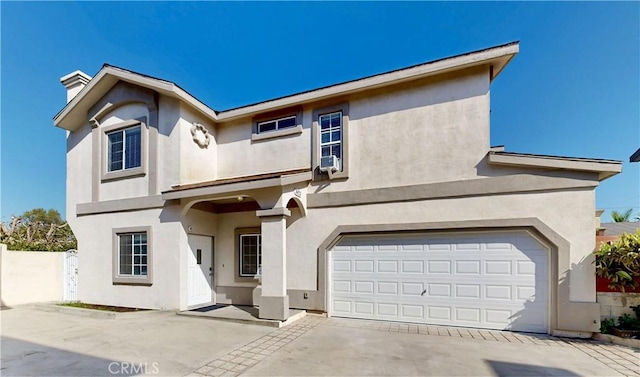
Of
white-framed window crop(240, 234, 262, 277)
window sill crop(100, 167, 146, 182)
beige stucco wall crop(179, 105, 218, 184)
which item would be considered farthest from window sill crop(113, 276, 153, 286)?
window sill crop(100, 167, 146, 182)

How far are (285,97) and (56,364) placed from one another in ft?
25.9

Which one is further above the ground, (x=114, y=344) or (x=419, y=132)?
(x=419, y=132)

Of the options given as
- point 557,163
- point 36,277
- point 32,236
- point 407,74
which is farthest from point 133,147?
point 557,163

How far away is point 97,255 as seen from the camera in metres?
9.81

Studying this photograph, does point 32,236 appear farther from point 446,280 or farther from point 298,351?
point 446,280

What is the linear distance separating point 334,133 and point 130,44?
921 cm

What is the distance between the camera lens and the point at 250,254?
376 inches

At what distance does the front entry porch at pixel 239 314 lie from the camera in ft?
22.8

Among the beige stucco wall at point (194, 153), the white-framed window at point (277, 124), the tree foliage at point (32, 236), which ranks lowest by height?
the tree foliage at point (32, 236)

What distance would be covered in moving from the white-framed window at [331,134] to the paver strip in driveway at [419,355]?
4.85 meters

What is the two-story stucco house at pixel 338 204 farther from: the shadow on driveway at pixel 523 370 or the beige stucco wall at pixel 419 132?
the shadow on driveway at pixel 523 370

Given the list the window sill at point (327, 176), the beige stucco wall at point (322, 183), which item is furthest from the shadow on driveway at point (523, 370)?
the window sill at point (327, 176)

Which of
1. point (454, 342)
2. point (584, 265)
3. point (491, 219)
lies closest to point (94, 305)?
point (454, 342)

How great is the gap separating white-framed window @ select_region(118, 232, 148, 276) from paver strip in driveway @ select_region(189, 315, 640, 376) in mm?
5524
